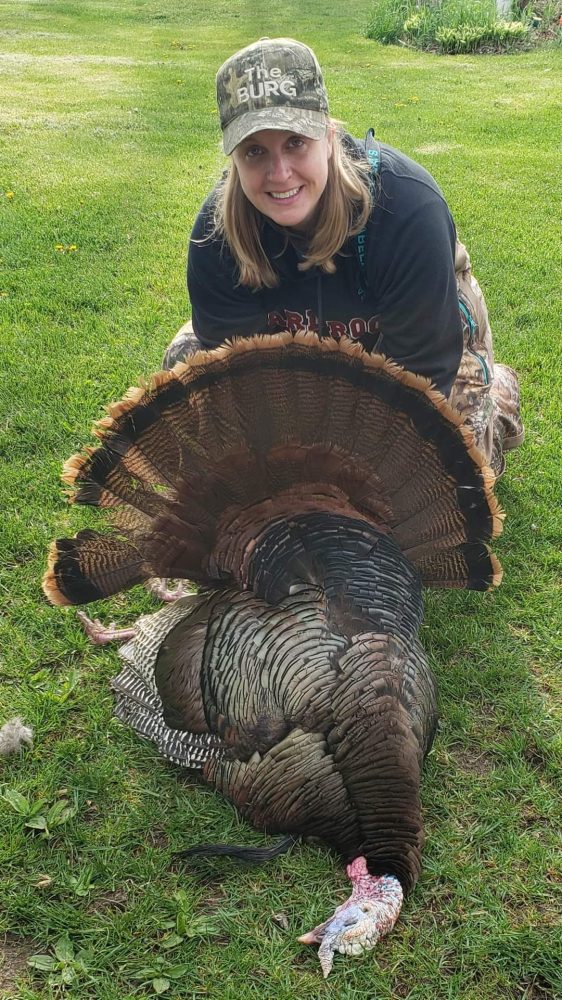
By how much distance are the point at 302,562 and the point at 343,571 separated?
0.39 ft

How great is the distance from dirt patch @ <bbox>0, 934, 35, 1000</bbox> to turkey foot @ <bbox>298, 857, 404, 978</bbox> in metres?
0.81

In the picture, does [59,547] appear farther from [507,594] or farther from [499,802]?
[507,594]

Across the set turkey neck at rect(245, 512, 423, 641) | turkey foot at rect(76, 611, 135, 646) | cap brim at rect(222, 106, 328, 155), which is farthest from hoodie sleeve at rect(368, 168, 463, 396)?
turkey foot at rect(76, 611, 135, 646)

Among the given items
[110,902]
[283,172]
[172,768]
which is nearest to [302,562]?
[172,768]

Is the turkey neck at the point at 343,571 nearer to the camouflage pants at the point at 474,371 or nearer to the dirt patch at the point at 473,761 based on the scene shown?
the dirt patch at the point at 473,761

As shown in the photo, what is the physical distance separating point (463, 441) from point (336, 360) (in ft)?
1.40

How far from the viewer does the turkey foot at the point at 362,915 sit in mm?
2057

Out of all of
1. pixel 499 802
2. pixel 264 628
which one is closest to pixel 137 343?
pixel 264 628

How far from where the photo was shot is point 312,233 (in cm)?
274

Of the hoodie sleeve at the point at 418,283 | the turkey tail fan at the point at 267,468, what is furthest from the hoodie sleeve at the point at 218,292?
the turkey tail fan at the point at 267,468

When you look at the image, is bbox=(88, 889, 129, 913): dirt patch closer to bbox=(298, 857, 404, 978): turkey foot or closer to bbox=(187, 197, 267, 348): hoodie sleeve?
bbox=(298, 857, 404, 978): turkey foot

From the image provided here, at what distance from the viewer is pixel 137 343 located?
4.96 m

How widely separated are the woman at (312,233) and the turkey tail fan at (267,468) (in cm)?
67

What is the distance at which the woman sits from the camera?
7.92 ft
